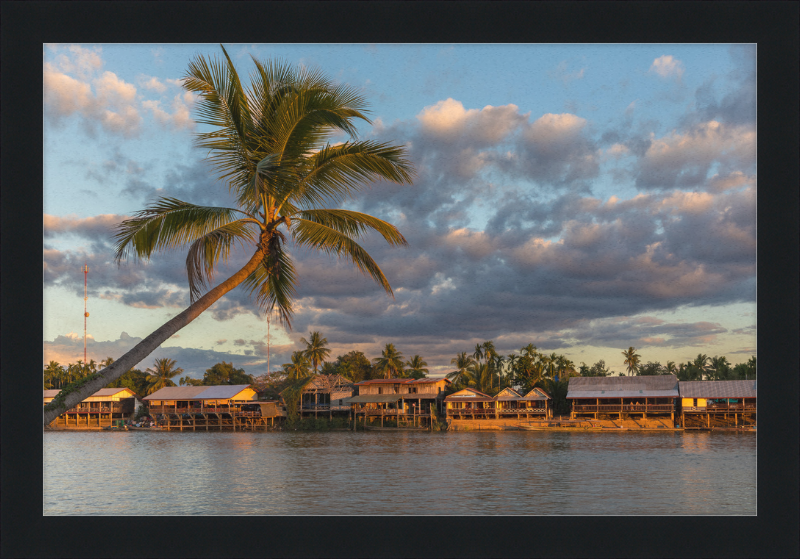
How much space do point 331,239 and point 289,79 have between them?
4.65 ft

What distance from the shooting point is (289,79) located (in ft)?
17.6

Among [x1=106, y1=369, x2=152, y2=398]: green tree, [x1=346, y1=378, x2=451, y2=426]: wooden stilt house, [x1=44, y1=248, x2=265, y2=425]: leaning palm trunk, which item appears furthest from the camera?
[x1=106, y1=369, x2=152, y2=398]: green tree

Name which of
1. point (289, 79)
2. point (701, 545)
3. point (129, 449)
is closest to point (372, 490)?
point (701, 545)

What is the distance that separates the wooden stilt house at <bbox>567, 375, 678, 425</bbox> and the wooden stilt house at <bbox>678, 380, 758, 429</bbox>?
0.96m

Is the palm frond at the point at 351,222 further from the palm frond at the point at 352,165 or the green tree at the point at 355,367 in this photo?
the green tree at the point at 355,367

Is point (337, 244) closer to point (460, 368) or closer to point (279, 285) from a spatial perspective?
point (279, 285)

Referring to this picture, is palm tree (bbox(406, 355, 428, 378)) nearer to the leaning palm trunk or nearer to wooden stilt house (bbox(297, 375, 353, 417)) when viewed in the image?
wooden stilt house (bbox(297, 375, 353, 417))

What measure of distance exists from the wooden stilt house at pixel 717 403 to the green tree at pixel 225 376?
37861 mm

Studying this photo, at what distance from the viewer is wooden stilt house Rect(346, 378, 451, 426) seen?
159ft

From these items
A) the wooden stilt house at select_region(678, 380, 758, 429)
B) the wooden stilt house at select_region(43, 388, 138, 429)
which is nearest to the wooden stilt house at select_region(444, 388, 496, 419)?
the wooden stilt house at select_region(678, 380, 758, 429)

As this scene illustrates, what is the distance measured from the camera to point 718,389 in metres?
44.2

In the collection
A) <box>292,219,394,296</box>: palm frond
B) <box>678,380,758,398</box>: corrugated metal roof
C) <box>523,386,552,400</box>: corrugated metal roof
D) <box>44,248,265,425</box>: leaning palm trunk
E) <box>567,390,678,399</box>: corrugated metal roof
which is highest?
<box>292,219,394,296</box>: palm frond

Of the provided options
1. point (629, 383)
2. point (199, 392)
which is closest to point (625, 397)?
point (629, 383)

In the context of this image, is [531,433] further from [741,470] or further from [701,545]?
[701,545]
